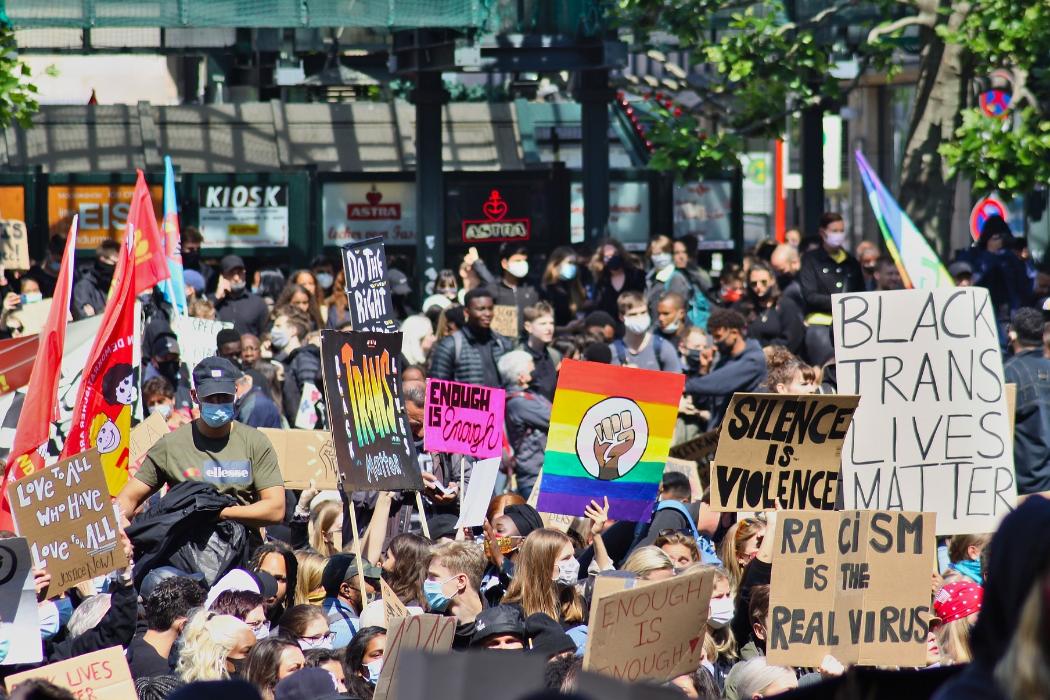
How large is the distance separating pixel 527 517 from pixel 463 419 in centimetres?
131

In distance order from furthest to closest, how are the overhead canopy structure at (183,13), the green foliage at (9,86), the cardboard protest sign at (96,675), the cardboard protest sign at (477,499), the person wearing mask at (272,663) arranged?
the overhead canopy structure at (183,13)
the green foliage at (9,86)
the cardboard protest sign at (477,499)
the person wearing mask at (272,663)
the cardboard protest sign at (96,675)

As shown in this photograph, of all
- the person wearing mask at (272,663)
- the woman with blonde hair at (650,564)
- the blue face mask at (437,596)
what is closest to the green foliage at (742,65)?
the woman with blonde hair at (650,564)

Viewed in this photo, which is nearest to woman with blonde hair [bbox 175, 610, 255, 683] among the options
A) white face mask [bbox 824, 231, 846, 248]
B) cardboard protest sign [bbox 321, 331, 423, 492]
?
cardboard protest sign [bbox 321, 331, 423, 492]

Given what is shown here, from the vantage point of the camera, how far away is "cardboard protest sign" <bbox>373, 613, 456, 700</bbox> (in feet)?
19.2

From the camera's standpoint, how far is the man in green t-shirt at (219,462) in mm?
8156

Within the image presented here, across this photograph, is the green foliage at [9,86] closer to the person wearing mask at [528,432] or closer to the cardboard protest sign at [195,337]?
the cardboard protest sign at [195,337]

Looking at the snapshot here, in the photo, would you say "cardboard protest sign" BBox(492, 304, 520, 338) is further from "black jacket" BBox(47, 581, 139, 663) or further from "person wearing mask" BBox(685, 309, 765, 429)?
"black jacket" BBox(47, 581, 139, 663)

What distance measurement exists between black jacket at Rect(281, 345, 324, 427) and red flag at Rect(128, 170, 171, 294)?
3.67 ft

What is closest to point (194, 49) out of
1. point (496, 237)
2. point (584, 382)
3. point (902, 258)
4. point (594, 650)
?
point (496, 237)

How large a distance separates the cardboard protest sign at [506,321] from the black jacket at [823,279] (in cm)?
246

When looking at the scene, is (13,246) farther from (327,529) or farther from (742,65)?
(327,529)

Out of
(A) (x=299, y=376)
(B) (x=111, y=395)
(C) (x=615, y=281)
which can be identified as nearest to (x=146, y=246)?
(A) (x=299, y=376)

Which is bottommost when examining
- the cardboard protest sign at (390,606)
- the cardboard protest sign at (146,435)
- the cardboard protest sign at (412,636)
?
the cardboard protest sign at (390,606)

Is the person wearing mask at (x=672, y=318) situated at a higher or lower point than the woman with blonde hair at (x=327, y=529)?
higher
